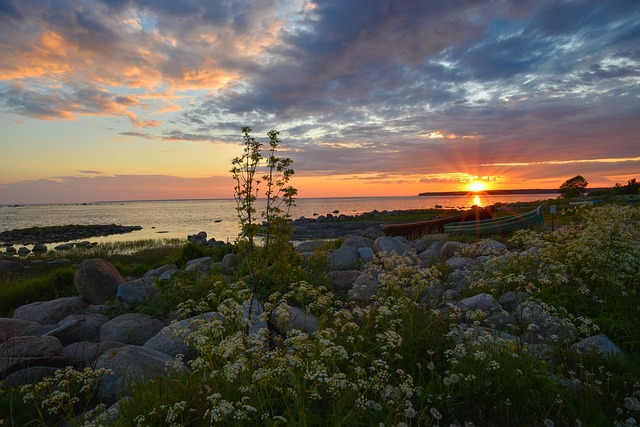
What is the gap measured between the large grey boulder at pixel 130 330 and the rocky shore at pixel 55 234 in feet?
135

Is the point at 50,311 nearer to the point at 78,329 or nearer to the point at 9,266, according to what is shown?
the point at 78,329

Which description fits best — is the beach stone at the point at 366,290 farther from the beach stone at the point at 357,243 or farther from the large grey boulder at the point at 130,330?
the beach stone at the point at 357,243

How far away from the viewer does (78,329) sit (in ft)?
25.1

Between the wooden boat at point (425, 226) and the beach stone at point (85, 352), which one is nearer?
the beach stone at point (85, 352)

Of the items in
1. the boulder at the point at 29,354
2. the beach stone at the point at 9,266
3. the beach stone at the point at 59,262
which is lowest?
the beach stone at the point at 59,262

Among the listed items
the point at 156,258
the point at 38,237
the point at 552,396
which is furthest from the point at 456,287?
the point at 38,237

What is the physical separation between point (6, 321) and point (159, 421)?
21.9 feet

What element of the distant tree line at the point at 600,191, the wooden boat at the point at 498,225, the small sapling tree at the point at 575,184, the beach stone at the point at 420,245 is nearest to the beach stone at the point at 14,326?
the beach stone at the point at 420,245

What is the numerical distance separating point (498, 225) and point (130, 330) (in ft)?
55.7

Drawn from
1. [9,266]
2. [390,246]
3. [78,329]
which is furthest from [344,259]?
[9,266]

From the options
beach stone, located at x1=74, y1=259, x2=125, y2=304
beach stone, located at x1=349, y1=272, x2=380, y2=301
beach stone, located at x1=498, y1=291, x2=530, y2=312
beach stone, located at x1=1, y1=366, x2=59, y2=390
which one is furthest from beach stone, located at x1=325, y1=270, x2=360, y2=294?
beach stone, located at x1=74, y1=259, x2=125, y2=304

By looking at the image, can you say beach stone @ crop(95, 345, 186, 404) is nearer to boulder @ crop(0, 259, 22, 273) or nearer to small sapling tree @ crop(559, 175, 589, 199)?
boulder @ crop(0, 259, 22, 273)

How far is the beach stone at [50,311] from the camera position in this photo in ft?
30.9

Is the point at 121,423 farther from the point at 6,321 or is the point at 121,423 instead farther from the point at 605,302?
the point at 605,302
